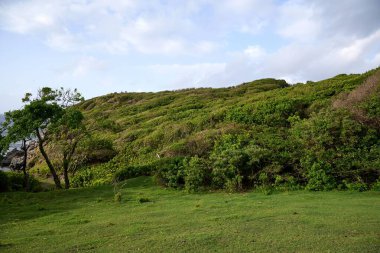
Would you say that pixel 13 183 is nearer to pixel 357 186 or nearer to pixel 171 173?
pixel 171 173

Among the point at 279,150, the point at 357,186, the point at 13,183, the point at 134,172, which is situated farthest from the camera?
the point at 134,172

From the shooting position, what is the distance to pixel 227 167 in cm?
2020

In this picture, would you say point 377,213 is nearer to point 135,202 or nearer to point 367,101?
point 135,202

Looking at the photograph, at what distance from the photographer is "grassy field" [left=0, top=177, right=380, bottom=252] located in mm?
10055

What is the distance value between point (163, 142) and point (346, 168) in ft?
63.6

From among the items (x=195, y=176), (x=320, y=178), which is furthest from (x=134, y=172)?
(x=320, y=178)

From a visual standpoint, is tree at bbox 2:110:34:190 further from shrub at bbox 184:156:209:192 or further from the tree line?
shrub at bbox 184:156:209:192

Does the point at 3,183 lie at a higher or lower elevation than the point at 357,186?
higher

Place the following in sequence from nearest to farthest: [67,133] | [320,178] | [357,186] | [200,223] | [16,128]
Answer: [200,223], [357,186], [320,178], [16,128], [67,133]

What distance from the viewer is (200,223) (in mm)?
12562

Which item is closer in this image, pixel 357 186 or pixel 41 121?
pixel 357 186

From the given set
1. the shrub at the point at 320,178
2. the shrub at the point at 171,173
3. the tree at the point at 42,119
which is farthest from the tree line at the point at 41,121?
the shrub at the point at 320,178

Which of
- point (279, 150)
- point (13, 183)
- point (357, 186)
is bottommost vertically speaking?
point (357, 186)

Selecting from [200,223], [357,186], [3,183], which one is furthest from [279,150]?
[3,183]
